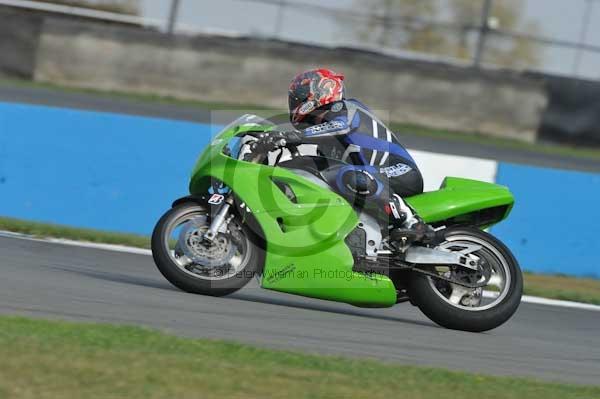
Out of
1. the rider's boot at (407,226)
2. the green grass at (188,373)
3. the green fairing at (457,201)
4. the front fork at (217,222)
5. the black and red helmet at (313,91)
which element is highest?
the black and red helmet at (313,91)

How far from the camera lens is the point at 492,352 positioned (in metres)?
6.71

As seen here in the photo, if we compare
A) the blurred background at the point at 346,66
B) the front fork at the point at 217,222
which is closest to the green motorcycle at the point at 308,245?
the front fork at the point at 217,222

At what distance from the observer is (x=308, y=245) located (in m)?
7.26

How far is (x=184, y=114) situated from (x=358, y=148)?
1325 centimetres

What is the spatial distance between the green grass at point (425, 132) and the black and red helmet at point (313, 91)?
45.9 ft

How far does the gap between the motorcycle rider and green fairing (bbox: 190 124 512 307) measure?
17cm

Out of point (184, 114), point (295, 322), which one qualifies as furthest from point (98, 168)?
point (184, 114)

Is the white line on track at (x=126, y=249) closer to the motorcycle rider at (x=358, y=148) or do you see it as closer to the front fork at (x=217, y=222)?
the motorcycle rider at (x=358, y=148)

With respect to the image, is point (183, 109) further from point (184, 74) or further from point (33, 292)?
point (33, 292)

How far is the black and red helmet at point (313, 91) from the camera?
740 centimetres

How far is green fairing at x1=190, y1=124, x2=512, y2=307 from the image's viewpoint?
7.22 metres

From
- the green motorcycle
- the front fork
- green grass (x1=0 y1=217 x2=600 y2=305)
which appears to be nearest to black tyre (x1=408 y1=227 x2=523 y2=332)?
the green motorcycle

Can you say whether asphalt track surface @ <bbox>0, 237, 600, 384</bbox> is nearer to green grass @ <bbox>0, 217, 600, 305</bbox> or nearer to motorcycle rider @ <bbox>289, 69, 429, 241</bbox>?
motorcycle rider @ <bbox>289, 69, 429, 241</bbox>

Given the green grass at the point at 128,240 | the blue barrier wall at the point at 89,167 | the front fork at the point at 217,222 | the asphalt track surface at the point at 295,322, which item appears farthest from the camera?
the blue barrier wall at the point at 89,167
